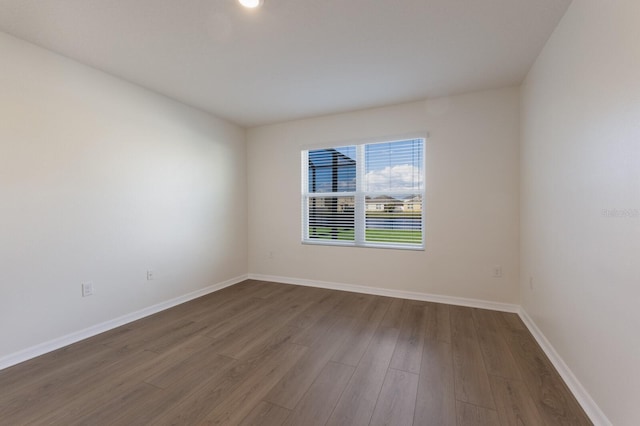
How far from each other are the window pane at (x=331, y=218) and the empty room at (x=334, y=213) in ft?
0.10

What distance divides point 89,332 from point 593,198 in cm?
397

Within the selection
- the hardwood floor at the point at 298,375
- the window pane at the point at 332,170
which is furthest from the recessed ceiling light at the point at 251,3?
the hardwood floor at the point at 298,375

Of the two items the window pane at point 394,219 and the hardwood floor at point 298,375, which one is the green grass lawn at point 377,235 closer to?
the window pane at point 394,219

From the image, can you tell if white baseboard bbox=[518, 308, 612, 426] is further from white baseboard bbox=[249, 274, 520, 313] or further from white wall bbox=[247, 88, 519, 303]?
white wall bbox=[247, 88, 519, 303]

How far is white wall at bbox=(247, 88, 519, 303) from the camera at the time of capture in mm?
2986

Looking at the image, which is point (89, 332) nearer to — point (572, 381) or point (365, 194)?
point (365, 194)

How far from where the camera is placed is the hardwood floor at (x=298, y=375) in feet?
5.01

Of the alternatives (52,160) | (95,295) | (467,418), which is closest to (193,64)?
(52,160)

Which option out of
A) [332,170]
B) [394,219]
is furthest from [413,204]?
[332,170]

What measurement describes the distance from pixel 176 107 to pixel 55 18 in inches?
56.8

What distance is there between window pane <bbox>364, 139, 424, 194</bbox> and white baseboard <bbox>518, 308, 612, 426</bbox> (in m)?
1.88

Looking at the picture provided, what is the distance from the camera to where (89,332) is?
8.14ft

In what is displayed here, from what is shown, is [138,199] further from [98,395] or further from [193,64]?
[98,395]

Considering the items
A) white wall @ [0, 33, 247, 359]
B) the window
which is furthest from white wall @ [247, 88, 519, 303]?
white wall @ [0, 33, 247, 359]
